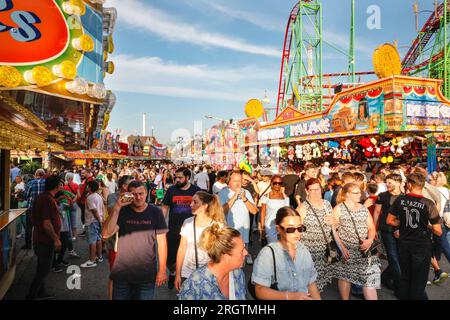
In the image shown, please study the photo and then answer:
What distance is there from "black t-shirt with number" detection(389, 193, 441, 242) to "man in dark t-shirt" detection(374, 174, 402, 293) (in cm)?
72

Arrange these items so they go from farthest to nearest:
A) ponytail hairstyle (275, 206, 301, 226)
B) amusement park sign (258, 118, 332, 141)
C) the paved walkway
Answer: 1. amusement park sign (258, 118, 332, 141)
2. the paved walkway
3. ponytail hairstyle (275, 206, 301, 226)

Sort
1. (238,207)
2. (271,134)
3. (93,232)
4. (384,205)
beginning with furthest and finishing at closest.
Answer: (271,134) < (93,232) < (238,207) < (384,205)

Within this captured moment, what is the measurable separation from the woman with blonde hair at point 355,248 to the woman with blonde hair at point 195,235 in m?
1.57

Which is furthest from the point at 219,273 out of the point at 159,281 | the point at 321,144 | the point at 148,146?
the point at 148,146

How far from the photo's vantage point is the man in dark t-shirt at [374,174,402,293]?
4.82m

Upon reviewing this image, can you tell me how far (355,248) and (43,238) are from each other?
3931 millimetres

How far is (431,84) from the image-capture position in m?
13.5

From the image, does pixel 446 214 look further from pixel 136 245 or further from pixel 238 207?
pixel 136 245

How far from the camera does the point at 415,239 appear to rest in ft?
12.9

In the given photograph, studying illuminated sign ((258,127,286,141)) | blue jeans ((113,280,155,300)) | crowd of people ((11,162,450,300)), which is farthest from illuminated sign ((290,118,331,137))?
blue jeans ((113,280,155,300))

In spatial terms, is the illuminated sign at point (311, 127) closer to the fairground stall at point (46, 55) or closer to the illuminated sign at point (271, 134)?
the illuminated sign at point (271, 134)

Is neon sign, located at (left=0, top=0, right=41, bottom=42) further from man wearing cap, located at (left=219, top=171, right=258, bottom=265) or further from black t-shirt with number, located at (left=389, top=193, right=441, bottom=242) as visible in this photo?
black t-shirt with number, located at (left=389, top=193, right=441, bottom=242)

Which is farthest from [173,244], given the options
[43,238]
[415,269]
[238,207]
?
[415,269]

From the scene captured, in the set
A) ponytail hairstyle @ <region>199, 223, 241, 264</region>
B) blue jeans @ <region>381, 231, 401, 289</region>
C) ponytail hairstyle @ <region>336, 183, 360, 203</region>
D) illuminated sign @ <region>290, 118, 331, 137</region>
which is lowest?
blue jeans @ <region>381, 231, 401, 289</region>
